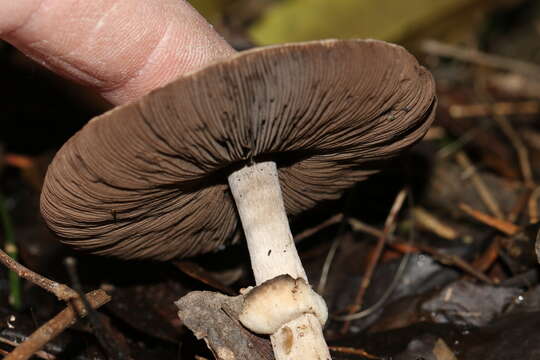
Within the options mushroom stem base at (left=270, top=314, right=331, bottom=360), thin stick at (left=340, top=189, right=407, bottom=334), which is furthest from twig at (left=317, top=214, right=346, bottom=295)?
mushroom stem base at (left=270, top=314, right=331, bottom=360)

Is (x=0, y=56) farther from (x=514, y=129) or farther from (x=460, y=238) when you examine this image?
(x=514, y=129)

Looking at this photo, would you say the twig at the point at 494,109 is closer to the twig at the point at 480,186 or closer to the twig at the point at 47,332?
the twig at the point at 480,186

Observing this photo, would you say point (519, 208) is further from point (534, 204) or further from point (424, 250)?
point (424, 250)

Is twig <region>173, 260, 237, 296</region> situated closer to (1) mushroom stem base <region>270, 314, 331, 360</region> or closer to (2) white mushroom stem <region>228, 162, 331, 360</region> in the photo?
(2) white mushroom stem <region>228, 162, 331, 360</region>

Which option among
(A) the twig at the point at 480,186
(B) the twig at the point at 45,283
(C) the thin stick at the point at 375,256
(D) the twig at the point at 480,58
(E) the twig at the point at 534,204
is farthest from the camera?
(D) the twig at the point at 480,58

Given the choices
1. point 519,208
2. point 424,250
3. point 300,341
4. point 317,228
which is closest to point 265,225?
point 300,341

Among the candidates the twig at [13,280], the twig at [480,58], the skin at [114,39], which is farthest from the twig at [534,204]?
the twig at [13,280]
